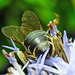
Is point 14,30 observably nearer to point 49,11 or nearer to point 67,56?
point 67,56

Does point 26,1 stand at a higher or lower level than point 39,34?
higher

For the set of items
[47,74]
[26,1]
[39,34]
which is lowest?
[47,74]

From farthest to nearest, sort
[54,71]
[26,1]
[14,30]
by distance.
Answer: [26,1] → [14,30] → [54,71]

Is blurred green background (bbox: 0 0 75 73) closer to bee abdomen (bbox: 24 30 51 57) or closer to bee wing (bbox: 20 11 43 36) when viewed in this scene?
bee wing (bbox: 20 11 43 36)

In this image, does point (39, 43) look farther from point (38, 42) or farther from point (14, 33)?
point (14, 33)

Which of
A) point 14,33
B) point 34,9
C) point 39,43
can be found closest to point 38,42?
point 39,43

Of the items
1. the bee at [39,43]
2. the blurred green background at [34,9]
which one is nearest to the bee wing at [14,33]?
the bee at [39,43]

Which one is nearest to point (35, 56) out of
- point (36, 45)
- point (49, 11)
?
point (36, 45)
